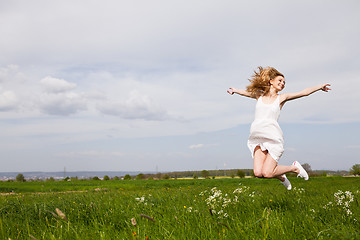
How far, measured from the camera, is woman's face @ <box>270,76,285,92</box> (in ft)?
24.3

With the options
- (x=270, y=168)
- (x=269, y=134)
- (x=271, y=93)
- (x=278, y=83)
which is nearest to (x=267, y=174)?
(x=270, y=168)

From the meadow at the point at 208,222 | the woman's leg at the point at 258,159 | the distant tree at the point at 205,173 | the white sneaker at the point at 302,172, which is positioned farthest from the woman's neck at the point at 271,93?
the distant tree at the point at 205,173

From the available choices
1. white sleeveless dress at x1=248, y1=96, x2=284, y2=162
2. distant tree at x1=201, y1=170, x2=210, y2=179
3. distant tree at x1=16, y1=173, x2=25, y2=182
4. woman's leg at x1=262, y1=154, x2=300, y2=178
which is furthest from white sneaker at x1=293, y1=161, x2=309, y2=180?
distant tree at x1=201, y1=170, x2=210, y2=179

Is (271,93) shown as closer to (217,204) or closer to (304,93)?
A: (304,93)

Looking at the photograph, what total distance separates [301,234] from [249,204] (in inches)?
81.9

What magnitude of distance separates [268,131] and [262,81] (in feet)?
4.59

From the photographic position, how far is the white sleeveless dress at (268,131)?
21.9 ft

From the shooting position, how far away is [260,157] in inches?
269

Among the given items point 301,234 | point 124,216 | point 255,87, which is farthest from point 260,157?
point 301,234

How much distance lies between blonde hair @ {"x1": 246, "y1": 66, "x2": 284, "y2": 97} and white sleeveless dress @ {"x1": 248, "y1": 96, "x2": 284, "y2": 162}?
605mm

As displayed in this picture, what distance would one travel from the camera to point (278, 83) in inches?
292

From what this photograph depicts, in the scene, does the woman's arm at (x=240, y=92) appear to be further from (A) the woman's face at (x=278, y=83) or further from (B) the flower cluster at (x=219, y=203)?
(B) the flower cluster at (x=219, y=203)

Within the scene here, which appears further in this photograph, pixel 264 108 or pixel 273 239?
pixel 264 108

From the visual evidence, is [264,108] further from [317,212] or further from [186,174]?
[186,174]
